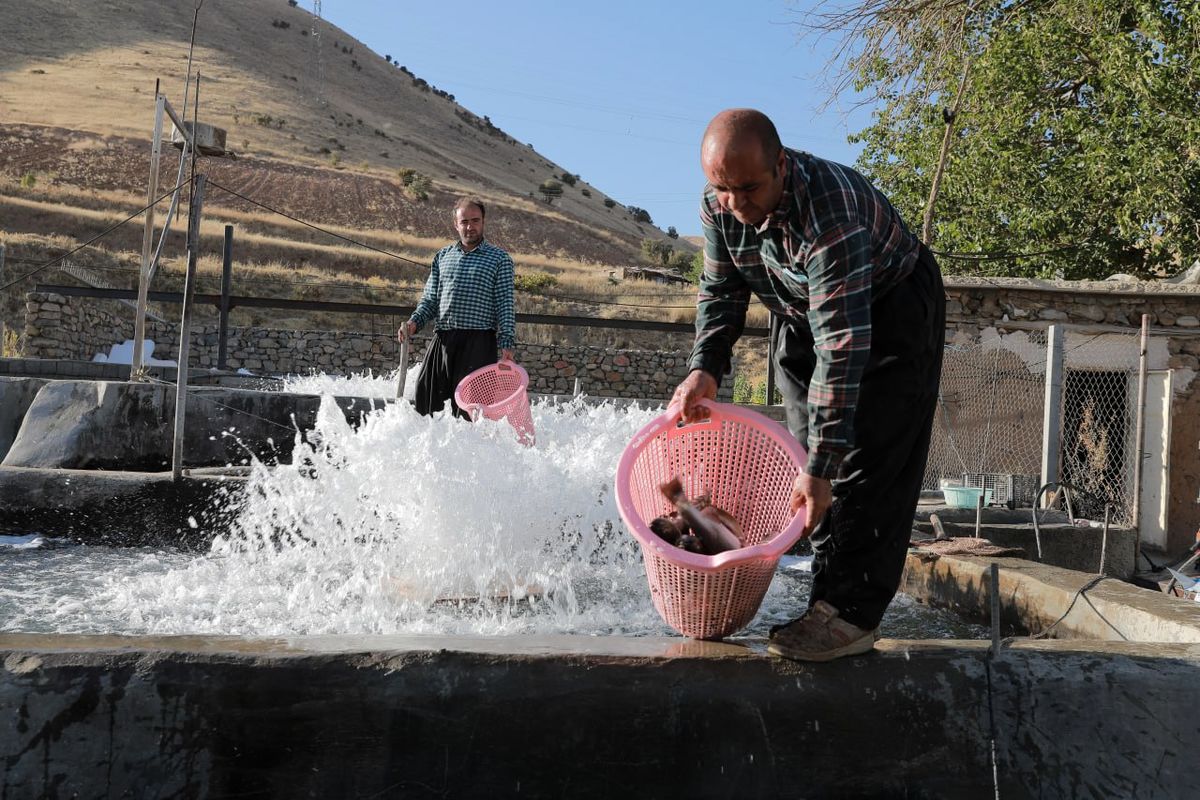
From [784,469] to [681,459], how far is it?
34 centimetres

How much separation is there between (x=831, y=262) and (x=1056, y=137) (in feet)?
48.4

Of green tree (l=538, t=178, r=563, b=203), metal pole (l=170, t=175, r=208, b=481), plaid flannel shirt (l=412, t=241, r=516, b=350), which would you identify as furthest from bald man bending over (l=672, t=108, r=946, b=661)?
green tree (l=538, t=178, r=563, b=203)

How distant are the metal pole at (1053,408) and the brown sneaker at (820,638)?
5460mm

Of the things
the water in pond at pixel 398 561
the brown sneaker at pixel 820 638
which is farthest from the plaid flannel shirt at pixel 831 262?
the water in pond at pixel 398 561

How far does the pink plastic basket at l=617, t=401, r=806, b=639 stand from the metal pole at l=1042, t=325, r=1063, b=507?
5004mm

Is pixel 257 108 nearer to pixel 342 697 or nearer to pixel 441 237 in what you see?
pixel 441 237

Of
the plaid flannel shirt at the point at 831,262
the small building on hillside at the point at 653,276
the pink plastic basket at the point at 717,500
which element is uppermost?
the small building on hillside at the point at 653,276

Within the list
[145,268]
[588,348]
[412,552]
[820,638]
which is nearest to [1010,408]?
[412,552]

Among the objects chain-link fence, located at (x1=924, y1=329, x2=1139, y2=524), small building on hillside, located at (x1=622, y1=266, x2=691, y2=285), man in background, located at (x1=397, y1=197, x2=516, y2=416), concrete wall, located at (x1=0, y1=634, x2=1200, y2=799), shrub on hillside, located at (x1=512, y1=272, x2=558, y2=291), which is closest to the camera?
concrete wall, located at (x1=0, y1=634, x2=1200, y2=799)

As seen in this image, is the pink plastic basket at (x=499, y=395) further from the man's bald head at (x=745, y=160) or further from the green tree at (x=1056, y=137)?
the green tree at (x=1056, y=137)

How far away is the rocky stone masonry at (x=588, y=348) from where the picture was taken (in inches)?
420

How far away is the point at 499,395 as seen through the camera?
598 cm

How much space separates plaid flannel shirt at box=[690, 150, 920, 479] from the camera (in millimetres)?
2326

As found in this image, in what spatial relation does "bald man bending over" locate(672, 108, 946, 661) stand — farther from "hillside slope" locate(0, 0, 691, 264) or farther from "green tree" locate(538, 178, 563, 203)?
"green tree" locate(538, 178, 563, 203)
